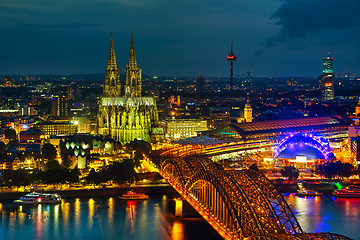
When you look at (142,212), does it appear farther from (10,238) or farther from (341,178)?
(341,178)

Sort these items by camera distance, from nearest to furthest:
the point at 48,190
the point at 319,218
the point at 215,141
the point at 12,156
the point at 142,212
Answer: the point at 319,218 < the point at 142,212 < the point at 48,190 < the point at 12,156 < the point at 215,141

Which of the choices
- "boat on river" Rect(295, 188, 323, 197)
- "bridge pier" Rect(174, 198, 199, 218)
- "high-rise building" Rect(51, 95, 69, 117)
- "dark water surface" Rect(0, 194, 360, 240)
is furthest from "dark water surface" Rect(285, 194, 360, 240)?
"high-rise building" Rect(51, 95, 69, 117)

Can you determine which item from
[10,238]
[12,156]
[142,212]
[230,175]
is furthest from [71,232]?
[12,156]

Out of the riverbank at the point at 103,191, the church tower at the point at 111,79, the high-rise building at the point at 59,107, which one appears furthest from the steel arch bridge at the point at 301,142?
the high-rise building at the point at 59,107

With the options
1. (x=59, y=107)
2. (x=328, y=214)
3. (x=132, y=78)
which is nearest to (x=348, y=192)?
(x=328, y=214)

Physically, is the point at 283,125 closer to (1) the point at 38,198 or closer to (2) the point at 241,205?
(1) the point at 38,198
